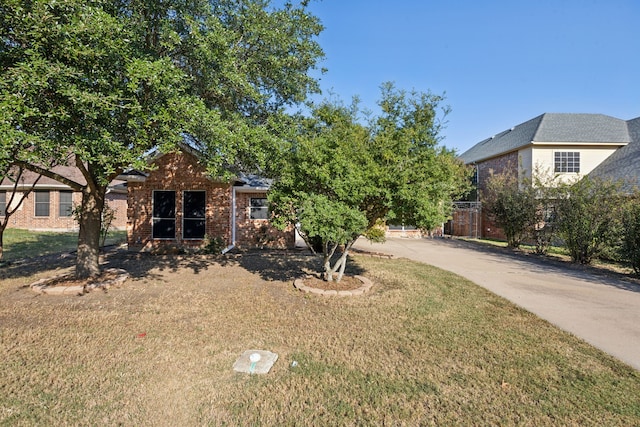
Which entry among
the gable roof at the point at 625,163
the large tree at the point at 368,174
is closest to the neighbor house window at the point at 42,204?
the large tree at the point at 368,174

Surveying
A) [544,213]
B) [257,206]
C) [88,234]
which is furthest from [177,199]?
[544,213]

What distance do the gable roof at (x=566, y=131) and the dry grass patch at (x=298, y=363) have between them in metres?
17.2

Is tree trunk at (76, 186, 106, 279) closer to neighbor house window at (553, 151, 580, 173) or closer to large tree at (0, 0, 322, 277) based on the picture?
large tree at (0, 0, 322, 277)

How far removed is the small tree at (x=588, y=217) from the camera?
10242 millimetres

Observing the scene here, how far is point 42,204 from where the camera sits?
19.5 meters

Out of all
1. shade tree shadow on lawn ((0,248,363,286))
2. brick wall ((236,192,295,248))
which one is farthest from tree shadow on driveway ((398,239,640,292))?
brick wall ((236,192,295,248))

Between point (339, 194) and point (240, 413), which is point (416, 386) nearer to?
point (240, 413)

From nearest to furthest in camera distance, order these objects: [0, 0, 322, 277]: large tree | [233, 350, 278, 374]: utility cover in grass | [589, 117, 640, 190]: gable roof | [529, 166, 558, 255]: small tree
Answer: [233, 350, 278, 374]: utility cover in grass
[0, 0, 322, 277]: large tree
[529, 166, 558, 255]: small tree
[589, 117, 640, 190]: gable roof

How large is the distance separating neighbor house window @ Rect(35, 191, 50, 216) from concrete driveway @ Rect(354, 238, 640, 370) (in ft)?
69.1

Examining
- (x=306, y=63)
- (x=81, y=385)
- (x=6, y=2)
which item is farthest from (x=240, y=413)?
(x=306, y=63)

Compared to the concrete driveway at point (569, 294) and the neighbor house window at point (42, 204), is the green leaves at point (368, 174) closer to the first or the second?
the concrete driveway at point (569, 294)

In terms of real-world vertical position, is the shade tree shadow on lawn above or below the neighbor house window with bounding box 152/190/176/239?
below

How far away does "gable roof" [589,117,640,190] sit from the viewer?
15938 millimetres

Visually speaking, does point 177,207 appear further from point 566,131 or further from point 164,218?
point 566,131
